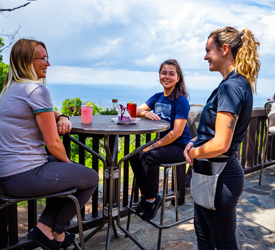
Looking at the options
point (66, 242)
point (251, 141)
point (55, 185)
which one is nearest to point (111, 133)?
point (55, 185)

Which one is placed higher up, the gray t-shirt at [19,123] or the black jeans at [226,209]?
the gray t-shirt at [19,123]

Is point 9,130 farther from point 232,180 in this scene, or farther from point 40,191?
point 232,180

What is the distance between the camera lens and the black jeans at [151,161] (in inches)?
94.7

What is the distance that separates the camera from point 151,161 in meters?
2.42

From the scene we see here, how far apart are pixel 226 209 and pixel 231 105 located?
56 centimetres

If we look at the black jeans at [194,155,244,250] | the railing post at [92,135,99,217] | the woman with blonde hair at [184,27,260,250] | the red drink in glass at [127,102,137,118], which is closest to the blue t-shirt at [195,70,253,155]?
the woman with blonde hair at [184,27,260,250]

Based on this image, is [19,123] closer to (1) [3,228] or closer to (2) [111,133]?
(2) [111,133]

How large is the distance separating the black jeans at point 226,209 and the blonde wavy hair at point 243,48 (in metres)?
0.46

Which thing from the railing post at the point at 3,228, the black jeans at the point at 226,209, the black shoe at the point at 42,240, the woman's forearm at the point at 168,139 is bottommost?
the railing post at the point at 3,228

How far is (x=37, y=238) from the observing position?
1750 millimetres

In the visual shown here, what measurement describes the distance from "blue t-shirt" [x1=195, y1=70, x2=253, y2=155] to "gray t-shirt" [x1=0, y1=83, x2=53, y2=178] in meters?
0.89

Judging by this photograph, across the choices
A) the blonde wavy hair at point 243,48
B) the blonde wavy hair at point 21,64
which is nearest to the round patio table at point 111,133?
the blonde wavy hair at point 21,64

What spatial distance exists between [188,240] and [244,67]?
1.76 meters

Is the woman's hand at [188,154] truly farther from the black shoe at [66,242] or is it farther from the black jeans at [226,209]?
the black shoe at [66,242]
